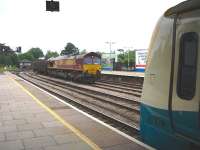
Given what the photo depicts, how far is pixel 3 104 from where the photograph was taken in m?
15.4

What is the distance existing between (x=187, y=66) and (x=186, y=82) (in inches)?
8.9

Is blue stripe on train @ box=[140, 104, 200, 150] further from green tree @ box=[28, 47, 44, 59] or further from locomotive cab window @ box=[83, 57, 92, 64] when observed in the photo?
green tree @ box=[28, 47, 44, 59]

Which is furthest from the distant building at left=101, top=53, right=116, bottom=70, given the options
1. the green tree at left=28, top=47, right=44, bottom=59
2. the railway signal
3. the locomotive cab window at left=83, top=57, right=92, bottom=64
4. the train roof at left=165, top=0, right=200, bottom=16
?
the green tree at left=28, top=47, right=44, bottom=59

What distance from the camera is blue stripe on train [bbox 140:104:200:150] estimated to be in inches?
190

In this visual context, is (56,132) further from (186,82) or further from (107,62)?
(107,62)

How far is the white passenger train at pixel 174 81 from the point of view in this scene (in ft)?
16.0

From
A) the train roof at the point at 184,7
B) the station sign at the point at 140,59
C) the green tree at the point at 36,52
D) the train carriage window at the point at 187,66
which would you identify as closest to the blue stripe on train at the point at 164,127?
the train carriage window at the point at 187,66

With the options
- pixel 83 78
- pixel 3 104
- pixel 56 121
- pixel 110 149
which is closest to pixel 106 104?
pixel 3 104

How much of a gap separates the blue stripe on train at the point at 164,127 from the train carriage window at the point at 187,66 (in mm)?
316

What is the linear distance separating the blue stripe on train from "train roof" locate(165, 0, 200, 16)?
1486mm

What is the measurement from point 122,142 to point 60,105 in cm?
702

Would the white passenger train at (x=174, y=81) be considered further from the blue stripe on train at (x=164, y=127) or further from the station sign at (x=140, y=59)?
the station sign at (x=140, y=59)

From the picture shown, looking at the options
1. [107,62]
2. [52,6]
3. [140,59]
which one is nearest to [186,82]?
[52,6]

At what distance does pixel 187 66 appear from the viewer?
16.5 ft
